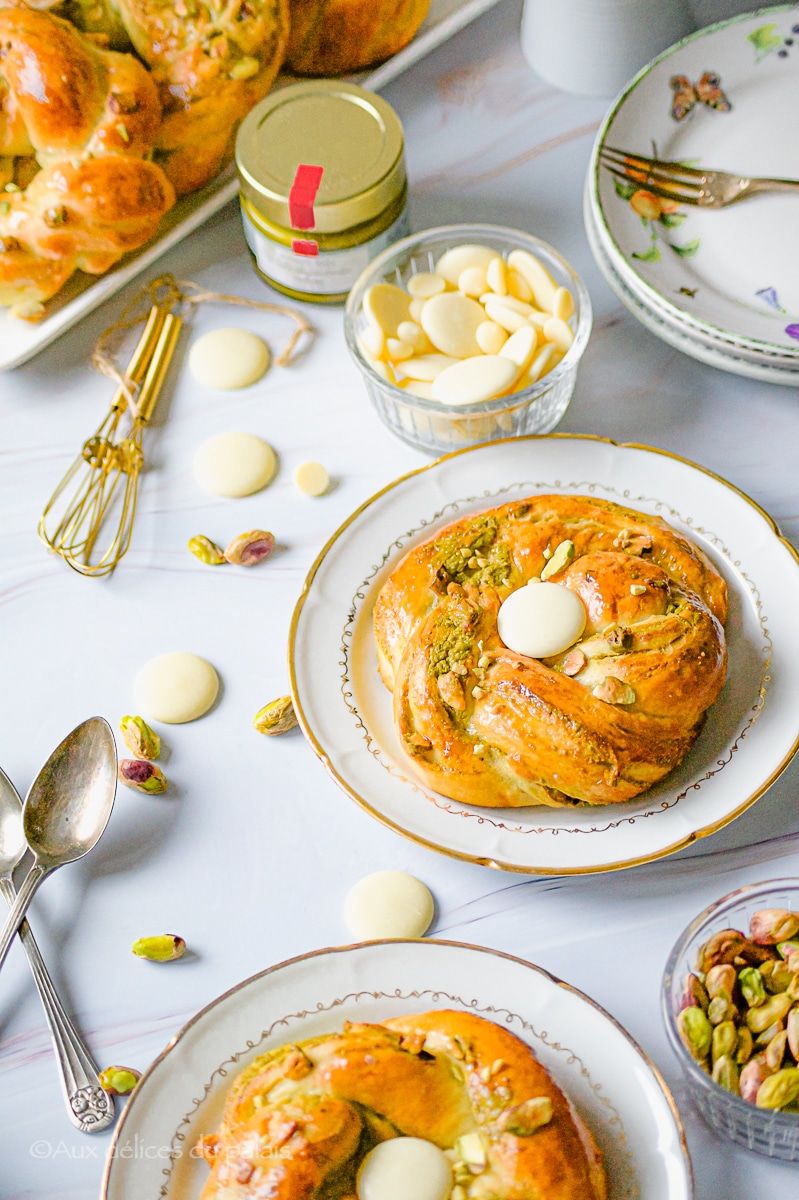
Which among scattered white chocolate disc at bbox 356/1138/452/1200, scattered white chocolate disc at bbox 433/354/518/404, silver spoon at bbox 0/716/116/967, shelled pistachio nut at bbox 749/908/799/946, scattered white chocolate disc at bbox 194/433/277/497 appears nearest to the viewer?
scattered white chocolate disc at bbox 356/1138/452/1200

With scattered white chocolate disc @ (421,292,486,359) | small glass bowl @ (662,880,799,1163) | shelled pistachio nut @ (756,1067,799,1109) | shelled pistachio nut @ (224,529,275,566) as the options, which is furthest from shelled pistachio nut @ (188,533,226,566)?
shelled pistachio nut @ (756,1067,799,1109)

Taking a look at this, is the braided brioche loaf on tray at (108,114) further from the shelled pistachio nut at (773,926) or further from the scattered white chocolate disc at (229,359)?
the shelled pistachio nut at (773,926)

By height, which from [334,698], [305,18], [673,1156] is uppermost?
[305,18]

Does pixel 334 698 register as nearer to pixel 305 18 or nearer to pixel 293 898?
pixel 293 898

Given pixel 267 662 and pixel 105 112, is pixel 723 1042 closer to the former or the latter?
pixel 267 662

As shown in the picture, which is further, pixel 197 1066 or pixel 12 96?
pixel 12 96

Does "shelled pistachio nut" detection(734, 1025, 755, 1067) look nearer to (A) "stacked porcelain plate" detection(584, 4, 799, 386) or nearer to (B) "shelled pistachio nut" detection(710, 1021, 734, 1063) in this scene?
(B) "shelled pistachio nut" detection(710, 1021, 734, 1063)

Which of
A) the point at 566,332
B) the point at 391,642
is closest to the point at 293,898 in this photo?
A: the point at 391,642
